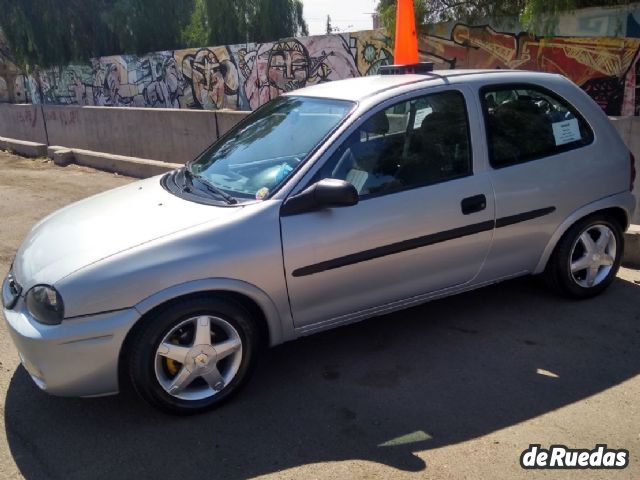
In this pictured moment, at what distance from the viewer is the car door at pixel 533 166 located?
402 cm

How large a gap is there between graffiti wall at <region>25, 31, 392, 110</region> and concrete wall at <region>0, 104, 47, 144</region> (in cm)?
594

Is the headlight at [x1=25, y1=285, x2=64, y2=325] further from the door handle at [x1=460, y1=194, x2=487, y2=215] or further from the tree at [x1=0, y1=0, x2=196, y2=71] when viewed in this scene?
the tree at [x1=0, y1=0, x2=196, y2=71]

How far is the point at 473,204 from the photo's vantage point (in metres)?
3.86

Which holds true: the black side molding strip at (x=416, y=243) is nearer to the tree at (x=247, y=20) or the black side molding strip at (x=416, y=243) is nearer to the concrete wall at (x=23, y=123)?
the concrete wall at (x=23, y=123)

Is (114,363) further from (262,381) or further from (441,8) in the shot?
(441,8)

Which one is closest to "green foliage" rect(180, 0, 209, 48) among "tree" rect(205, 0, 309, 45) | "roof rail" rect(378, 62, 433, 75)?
"tree" rect(205, 0, 309, 45)

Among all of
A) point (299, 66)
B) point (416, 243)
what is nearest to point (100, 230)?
point (416, 243)

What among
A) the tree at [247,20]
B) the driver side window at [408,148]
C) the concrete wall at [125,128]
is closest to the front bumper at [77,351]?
the driver side window at [408,148]

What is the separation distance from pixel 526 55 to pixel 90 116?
30.7ft

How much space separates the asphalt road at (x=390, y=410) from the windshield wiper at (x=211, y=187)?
1.07 m

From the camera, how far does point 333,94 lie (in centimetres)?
402

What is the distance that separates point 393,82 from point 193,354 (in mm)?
2118

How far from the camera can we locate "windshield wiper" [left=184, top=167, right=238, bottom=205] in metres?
3.51

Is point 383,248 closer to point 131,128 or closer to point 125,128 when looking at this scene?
point 131,128
